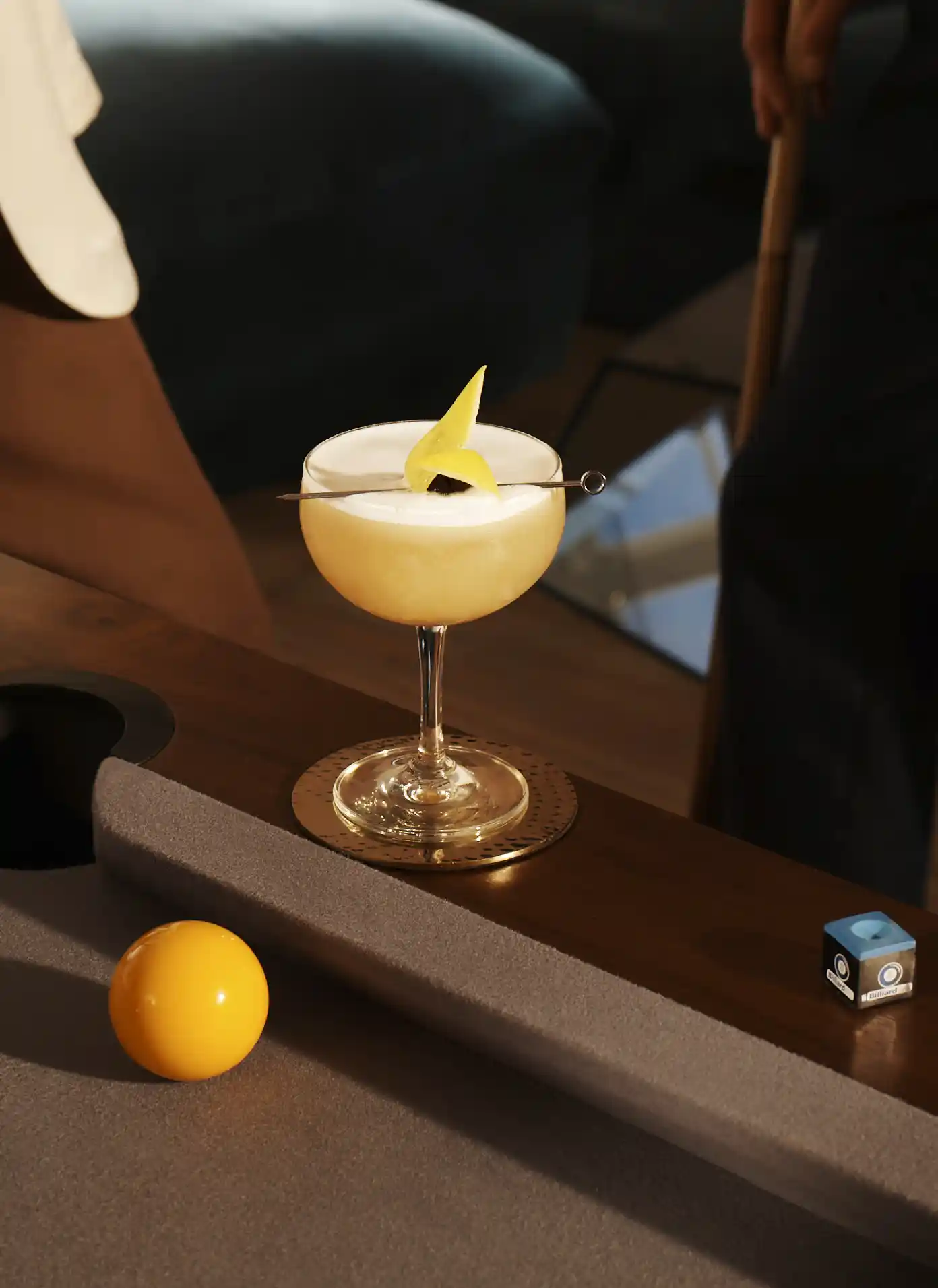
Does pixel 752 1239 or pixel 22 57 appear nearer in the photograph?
pixel 752 1239

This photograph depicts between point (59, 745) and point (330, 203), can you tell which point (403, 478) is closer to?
point (59, 745)

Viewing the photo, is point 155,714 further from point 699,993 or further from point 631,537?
point 631,537

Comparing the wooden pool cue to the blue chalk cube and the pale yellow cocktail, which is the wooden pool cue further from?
the blue chalk cube

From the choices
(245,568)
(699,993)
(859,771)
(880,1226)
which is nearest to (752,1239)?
(880,1226)

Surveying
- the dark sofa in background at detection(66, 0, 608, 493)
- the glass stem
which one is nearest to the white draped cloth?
the glass stem

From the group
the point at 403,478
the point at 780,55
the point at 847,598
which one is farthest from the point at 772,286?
the point at 403,478

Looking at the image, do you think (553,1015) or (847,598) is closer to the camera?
(553,1015)
